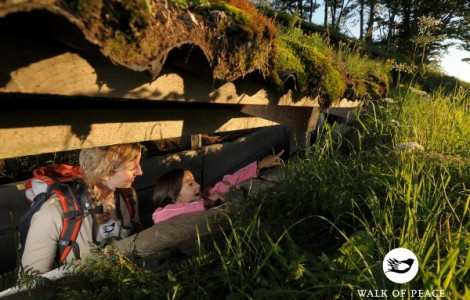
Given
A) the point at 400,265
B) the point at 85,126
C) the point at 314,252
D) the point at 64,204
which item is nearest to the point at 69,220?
the point at 64,204

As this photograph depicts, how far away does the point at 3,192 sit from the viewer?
11.0 feet

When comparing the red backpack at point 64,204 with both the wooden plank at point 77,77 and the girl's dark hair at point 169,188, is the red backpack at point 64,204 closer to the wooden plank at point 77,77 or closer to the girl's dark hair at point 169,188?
the girl's dark hair at point 169,188

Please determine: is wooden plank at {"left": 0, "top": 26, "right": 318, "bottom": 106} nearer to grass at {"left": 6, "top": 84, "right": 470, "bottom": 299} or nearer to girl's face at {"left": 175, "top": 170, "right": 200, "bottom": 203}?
grass at {"left": 6, "top": 84, "right": 470, "bottom": 299}

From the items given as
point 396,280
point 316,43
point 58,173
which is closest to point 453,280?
point 396,280

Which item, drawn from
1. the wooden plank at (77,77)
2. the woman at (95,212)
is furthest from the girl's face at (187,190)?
the wooden plank at (77,77)

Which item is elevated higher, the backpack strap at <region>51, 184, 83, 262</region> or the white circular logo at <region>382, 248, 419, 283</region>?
the white circular logo at <region>382, 248, 419, 283</region>

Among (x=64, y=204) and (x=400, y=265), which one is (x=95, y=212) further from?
(x=400, y=265)

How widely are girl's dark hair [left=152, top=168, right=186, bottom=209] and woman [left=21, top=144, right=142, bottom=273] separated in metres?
0.55

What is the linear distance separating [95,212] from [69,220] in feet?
0.82

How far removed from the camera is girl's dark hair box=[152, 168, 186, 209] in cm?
374

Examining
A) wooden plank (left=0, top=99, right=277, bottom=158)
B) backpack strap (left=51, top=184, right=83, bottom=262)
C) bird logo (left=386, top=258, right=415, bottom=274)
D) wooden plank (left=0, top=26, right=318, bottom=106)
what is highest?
wooden plank (left=0, top=26, right=318, bottom=106)

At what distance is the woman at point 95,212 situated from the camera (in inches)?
92.7

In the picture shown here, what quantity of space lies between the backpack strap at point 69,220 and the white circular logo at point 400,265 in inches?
83.6

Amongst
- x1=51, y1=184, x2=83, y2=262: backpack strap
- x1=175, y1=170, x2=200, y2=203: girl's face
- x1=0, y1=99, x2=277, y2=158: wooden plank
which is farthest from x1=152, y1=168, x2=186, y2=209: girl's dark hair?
x1=51, y1=184, x2=83, y2=262: backpack strap
